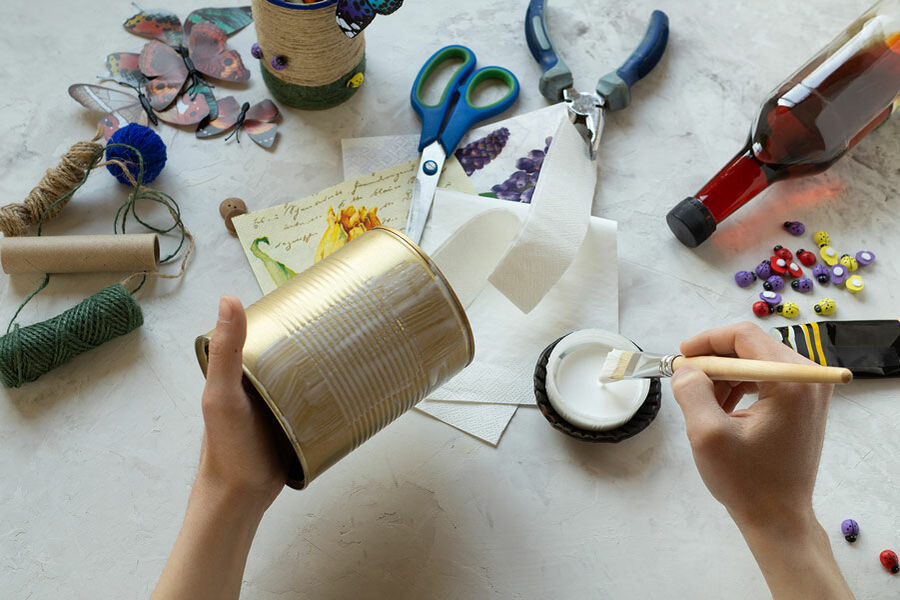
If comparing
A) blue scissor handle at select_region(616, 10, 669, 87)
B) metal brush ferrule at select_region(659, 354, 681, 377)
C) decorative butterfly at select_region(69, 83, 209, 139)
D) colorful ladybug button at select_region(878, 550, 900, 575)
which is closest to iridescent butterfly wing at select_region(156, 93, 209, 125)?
decorative butterfly at select_region(69, 83, 209, 139)

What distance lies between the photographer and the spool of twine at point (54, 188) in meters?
0.89

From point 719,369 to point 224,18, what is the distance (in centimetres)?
80

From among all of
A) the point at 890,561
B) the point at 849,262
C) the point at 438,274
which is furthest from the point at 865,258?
the point at 438,274

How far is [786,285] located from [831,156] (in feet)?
0.53

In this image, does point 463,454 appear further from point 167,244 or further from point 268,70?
point 268,70

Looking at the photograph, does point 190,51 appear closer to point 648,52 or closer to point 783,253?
point 648,52

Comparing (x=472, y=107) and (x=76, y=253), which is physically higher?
(x=472, y=107)

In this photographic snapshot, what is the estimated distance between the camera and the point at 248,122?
0.99 m

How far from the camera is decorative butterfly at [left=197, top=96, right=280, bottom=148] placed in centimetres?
98

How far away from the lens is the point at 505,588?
0.75 m

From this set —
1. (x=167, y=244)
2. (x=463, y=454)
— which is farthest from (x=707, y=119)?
(x=167, y=244)

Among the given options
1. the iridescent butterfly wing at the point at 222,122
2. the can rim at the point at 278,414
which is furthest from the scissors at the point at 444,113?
the can rim at the point at 278,414

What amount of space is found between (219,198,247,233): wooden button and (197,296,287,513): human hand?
32 cm

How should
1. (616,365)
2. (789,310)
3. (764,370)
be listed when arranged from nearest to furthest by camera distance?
(764,370) < (616,365) < (789,310)
